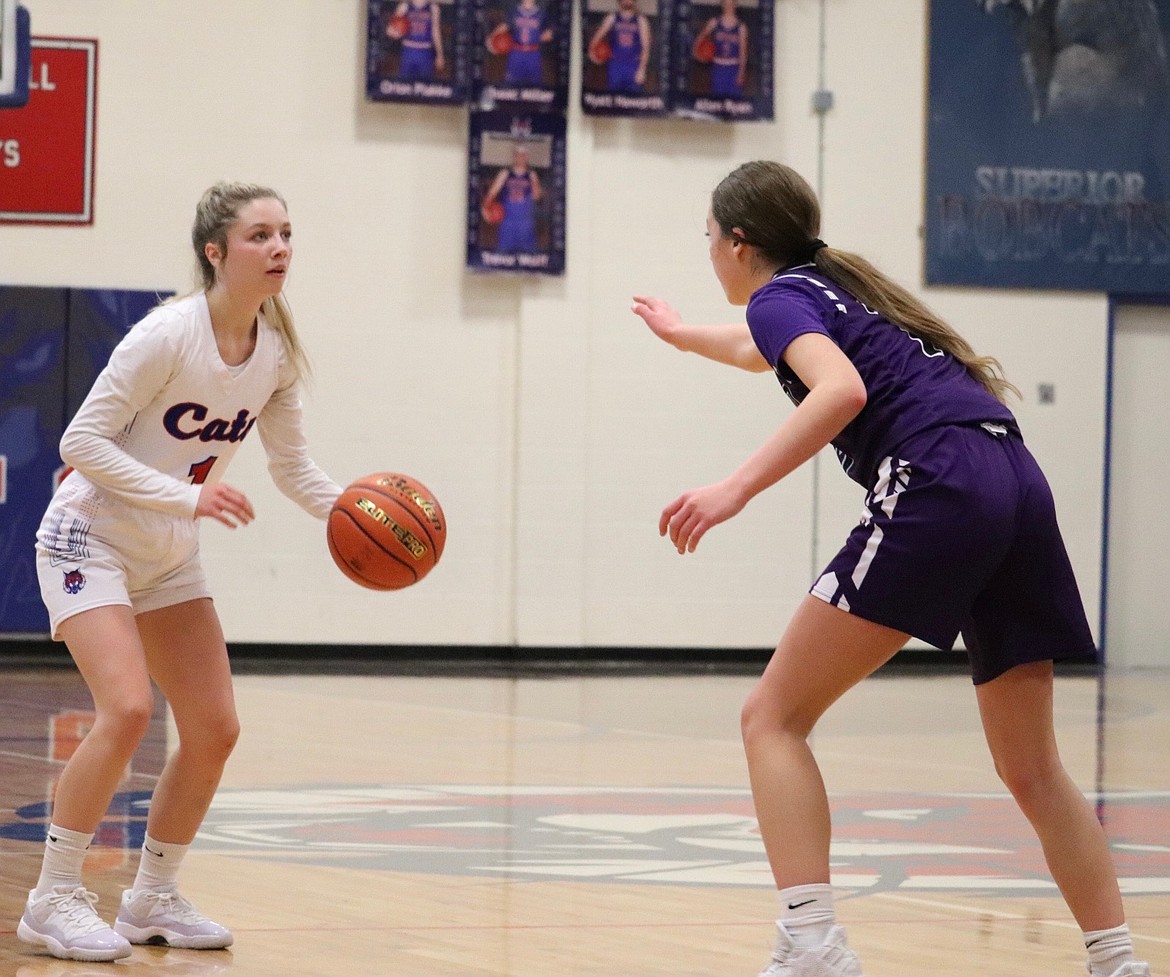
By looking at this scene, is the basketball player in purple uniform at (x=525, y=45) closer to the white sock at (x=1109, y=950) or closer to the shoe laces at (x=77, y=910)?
the shoe laces at (x=77, y=910)

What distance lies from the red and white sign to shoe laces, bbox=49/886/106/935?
961 centimetres

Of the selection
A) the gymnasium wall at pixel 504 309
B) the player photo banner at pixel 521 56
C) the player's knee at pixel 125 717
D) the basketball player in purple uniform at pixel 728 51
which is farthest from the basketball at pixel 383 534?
the basketball player in purple uniform at pixel 728 51

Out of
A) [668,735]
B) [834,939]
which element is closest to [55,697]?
[668,735]

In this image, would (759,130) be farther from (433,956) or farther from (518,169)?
(433,956)

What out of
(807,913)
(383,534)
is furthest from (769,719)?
(383,534)

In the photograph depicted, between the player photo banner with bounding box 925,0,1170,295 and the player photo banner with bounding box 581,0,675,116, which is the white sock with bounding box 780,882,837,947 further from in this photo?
the player photo banner with bounding box 925,0,1170,295

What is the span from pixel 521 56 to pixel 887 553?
34.9 feet

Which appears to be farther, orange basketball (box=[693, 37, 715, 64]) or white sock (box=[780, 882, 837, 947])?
orange basketball (box=[693, 37, 715, 64])

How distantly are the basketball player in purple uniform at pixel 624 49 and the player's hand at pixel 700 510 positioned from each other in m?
10.7

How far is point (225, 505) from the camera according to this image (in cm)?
382

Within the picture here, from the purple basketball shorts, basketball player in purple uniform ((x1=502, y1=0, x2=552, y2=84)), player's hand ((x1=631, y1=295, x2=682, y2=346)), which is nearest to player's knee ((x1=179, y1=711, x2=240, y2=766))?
player's hand ((x1=631, y1=295, x2=682, y2=346))

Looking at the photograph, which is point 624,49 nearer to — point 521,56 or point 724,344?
point 521,56

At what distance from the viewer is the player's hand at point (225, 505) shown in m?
3.81

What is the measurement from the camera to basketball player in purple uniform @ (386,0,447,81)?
43.4 feet
